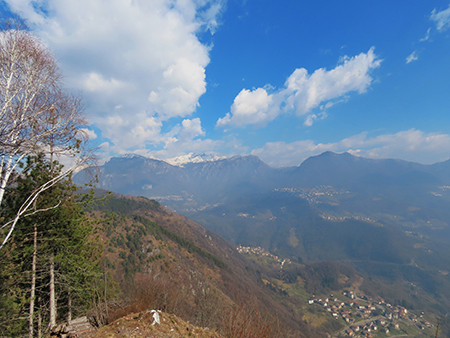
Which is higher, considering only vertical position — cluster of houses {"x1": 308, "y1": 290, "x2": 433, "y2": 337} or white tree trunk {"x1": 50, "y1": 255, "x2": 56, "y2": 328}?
white tree trunk {"x1": 50, "y1": 255, "x2": 56, "y2": 328}

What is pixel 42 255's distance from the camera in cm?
921

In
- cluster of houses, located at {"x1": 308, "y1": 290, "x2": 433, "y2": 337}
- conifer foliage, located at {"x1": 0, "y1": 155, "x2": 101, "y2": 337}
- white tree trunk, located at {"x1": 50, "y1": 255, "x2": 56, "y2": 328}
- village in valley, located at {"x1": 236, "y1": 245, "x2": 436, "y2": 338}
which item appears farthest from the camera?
cluster of houses, located at {"x1": 308, "y1": 290, "x2": 433, "y2": 337}

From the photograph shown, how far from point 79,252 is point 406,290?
216 m

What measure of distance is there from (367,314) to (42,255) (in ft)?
476

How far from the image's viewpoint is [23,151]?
19.4 feet

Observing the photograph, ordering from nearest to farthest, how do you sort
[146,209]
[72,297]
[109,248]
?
[72,297]
[109,248]
[146,209]

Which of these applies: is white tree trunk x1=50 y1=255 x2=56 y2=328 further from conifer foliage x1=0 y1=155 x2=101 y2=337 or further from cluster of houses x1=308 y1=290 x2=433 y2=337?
cluster of houses x1=308 y1=290 x2=433 y2=337

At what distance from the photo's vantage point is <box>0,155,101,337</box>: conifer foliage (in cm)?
783

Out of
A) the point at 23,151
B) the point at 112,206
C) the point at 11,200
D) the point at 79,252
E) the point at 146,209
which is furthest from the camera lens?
the point at 146,209

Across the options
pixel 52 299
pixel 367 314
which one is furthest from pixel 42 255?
pixel 367 314

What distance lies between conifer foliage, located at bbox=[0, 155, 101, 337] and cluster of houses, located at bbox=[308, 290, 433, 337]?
113290mm

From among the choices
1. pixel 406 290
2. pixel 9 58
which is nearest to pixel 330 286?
pixel 406 290

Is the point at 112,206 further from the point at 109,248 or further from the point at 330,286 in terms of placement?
the point at 330,286

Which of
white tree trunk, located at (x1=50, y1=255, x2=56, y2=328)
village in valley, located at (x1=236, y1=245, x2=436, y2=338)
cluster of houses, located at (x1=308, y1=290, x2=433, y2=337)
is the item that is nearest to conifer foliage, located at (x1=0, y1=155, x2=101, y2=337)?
white tree trunk, located at (x1=50, y1=255, x2=56, y2=328)
